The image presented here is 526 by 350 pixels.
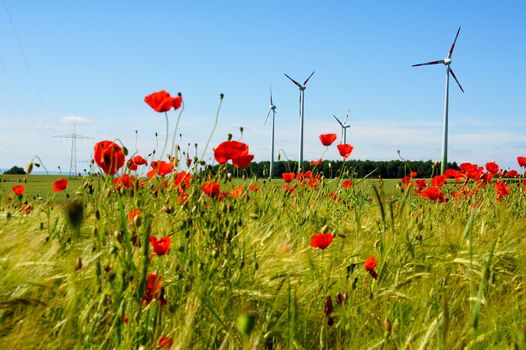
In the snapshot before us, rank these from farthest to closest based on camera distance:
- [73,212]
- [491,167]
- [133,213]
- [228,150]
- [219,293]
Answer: [491,167] < [228,150] < [219,293] < [133,213] < [73,212]

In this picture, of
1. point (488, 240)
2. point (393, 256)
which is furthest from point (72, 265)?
point (488, 240)

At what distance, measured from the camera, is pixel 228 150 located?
249cm

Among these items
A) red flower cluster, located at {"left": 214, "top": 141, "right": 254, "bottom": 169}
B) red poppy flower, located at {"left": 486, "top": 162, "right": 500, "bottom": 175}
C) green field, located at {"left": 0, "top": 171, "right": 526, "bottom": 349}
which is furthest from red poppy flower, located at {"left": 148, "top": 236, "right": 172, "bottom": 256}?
red poppy flower, located at {"left": 486, "top": 162, "right": 500, "bottom": 175}

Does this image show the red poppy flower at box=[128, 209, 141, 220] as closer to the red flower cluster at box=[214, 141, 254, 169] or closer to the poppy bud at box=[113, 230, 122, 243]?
the poppy bud at box=[113, 230, 122, 243]

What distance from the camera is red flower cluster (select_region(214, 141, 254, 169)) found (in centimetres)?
246

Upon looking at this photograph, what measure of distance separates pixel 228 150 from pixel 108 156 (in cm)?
76

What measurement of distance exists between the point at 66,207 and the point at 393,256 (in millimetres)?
2057

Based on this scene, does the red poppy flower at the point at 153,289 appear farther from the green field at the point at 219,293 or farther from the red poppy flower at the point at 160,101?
the red poppy flower at the point at 160,101

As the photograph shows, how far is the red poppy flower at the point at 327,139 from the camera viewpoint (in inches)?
156

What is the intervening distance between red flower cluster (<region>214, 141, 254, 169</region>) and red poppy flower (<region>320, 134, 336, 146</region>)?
1517 mm

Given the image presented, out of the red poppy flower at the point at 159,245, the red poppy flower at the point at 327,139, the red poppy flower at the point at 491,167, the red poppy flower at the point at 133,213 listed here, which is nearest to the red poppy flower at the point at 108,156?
the red poppy flower at the point at 133,213

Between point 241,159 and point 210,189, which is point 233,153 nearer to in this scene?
point 241,159

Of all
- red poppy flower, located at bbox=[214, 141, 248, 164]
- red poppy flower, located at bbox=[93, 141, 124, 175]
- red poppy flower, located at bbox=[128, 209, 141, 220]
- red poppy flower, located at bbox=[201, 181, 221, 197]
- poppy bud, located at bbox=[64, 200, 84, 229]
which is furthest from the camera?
red poppy flower, located at bbox=[214, 141, 248, 164]

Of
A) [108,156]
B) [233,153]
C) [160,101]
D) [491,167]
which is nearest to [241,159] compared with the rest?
[233,153]
